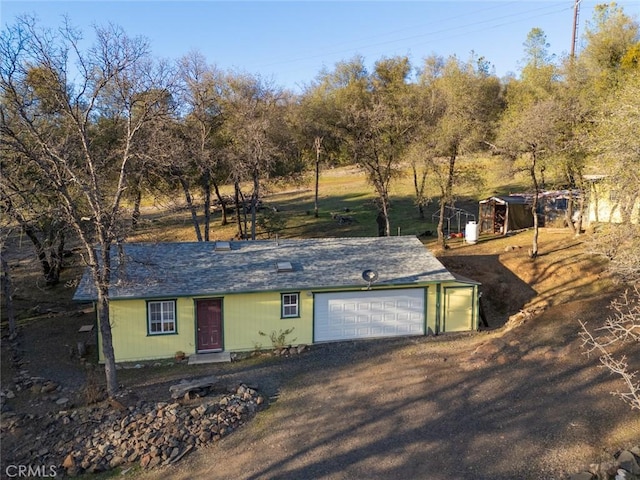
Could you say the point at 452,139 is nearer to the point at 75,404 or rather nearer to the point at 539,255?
the point at 539,255

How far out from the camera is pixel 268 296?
707 inches

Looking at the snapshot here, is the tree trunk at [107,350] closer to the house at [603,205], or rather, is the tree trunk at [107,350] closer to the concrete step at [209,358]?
the concrete step at [209,358]

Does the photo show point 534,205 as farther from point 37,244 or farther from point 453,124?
point 37,244

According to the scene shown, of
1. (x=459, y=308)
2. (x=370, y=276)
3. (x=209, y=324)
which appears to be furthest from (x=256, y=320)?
(x=459, y=308)

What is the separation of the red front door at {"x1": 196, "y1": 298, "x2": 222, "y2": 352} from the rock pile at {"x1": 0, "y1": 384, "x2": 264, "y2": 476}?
3801 millimetres

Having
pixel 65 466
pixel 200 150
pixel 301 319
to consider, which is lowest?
pixel 65 466

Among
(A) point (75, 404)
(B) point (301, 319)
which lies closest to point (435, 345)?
(B) point (301, 319)

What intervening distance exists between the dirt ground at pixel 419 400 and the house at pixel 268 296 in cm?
88

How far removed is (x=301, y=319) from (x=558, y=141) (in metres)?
16.8

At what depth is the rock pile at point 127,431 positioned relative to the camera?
11.6 m

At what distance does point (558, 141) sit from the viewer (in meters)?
25.0

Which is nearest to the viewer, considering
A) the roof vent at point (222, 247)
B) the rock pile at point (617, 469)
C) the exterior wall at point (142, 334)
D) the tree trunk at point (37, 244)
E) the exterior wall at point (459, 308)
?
the rock pile at point (617, 469)

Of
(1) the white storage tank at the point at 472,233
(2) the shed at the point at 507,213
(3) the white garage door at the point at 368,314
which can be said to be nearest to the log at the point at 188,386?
(3) the white garage door at the point at 368,314

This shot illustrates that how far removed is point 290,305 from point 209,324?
3.06m
